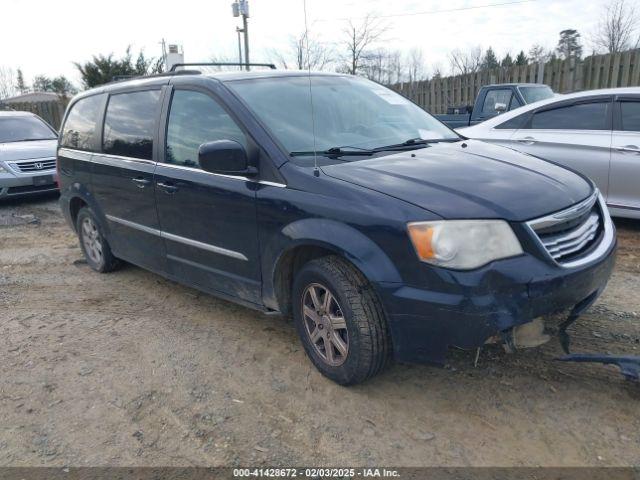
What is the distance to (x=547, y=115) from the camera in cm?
645

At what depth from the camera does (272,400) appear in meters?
3.09

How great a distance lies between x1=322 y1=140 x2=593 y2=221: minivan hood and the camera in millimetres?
2691

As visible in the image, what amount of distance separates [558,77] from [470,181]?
1157cm

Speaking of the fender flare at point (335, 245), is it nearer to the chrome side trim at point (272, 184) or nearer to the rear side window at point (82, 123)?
the chrome side trim at point (272, 184)

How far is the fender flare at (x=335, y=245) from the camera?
2730mm

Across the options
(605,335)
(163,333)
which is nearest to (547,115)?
(605,335)

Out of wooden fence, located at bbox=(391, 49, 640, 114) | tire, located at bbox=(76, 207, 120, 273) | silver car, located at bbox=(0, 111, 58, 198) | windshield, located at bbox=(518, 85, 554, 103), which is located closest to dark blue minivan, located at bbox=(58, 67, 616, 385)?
tire, located at bbox=(76, 207, 120, 273)

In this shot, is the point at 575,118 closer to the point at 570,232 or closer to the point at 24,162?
the point at 570,232

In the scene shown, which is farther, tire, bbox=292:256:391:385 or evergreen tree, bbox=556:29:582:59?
evergreen tree, bbox=556:29:582:59

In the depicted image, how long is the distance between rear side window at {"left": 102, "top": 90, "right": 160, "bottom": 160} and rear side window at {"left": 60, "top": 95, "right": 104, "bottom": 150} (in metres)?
0.27

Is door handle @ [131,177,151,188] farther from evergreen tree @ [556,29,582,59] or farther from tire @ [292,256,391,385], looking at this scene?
evergreen tree @ [556,29,582,59]

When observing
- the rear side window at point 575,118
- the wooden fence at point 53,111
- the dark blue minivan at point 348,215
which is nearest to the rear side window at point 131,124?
the dark blue minivan at point 348,215

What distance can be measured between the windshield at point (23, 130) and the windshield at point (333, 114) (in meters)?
8.47

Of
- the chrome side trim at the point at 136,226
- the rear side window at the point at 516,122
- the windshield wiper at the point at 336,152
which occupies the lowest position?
the chrome side trim at the point at 136,226
